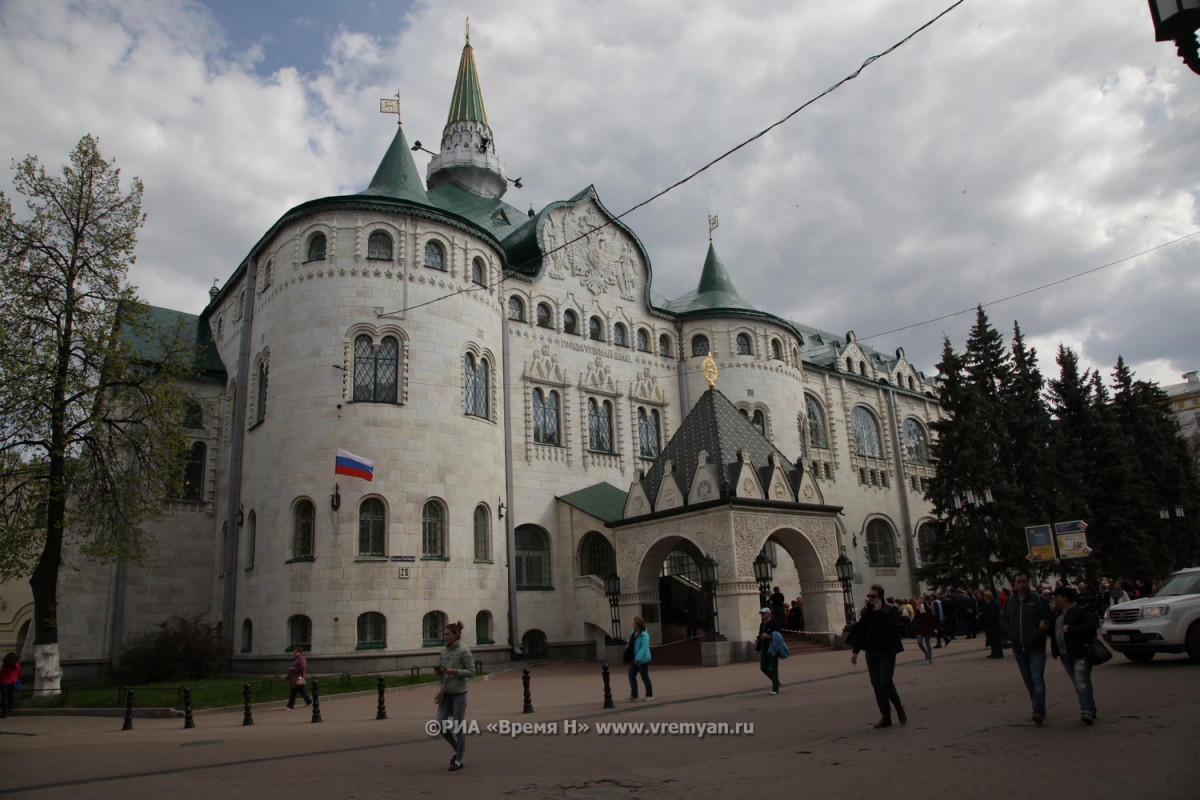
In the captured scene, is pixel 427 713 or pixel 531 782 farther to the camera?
pixel 427 713

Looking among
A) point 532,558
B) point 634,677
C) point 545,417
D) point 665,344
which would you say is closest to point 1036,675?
point 634,677

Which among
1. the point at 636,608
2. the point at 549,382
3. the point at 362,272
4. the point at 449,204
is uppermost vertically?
the point at 449,204

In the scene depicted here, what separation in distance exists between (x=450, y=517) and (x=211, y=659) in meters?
8.27

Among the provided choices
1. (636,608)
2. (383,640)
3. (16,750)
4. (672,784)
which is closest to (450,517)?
(383,640)

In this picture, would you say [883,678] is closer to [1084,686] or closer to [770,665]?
[1084,686]

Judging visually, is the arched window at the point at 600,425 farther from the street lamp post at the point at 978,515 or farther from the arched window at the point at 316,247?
the street lamp post at the point at 978,515

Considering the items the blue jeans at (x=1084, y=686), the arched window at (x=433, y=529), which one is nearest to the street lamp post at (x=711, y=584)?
the arched window at (x=433, y=529)

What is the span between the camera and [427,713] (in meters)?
16.4

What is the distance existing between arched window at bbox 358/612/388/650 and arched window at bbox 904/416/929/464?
119ft

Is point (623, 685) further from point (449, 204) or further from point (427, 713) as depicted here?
point (449, 204)

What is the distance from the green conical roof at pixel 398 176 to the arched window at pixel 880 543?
3064 cm

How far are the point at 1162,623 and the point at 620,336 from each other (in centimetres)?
2490

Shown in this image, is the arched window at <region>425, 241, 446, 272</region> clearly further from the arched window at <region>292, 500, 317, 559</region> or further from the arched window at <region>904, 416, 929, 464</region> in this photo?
the arched window at <region>904, 416, 929, 464</region>

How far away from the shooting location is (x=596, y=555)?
31938 mm
